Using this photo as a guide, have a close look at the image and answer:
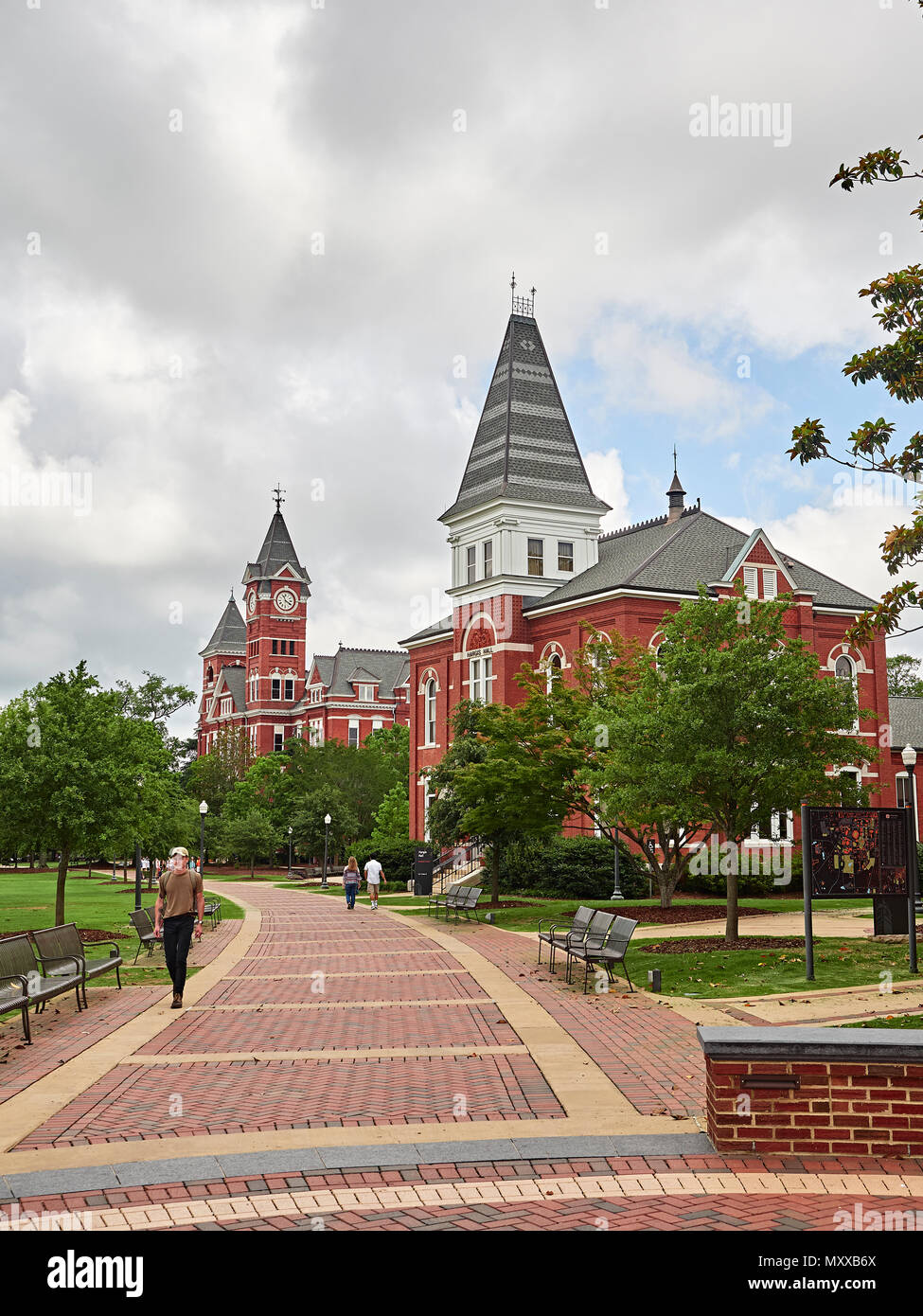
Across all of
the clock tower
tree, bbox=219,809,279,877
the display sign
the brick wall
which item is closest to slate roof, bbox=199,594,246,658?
the clock tower

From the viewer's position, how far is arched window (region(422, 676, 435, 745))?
55.2 meters

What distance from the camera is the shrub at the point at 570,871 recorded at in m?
34.9

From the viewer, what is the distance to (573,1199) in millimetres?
6328

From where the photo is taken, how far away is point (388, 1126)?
26.2 feet

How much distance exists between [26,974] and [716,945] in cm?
1124

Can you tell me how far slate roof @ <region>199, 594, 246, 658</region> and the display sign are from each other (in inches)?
4328

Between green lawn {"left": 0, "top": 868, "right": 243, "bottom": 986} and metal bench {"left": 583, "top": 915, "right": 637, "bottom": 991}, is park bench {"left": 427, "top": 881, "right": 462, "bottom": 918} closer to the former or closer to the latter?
green lawn {"left": 0, "top": 868, "right": 243, "bottom": 986}

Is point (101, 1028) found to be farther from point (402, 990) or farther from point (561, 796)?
point (561, 796)

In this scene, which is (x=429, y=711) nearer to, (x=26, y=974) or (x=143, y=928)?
(x=143, y=928)

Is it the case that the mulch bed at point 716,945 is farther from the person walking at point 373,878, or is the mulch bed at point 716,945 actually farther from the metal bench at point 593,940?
the person walking at point 373,878

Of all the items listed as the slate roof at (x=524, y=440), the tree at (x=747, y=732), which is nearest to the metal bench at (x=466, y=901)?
the tree at (x=747, y=732)

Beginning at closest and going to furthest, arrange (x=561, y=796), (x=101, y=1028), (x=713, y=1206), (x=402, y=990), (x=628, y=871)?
(x=713, y=1206) < (x=101, y=1028) < (x=402, y=990) < (x=561, y=796) < (x=628, y=871)
